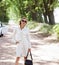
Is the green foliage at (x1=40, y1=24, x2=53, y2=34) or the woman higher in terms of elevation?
the woman

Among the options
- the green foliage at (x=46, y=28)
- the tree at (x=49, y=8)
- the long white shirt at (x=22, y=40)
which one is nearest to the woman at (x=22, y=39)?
the long white shirt at (x=22, y=40)

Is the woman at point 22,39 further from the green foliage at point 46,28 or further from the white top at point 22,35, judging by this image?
the green foliage at point 46,28

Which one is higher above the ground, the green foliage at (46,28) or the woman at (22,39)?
the woman at (22,39)

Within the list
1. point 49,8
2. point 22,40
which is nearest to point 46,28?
point 49,8

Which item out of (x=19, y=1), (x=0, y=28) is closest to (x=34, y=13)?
(x=19, y=1)

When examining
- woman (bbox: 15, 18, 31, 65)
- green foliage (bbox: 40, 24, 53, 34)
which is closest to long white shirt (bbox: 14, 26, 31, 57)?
woman (bbox: 15, 18, 31, 65)

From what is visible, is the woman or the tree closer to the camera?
the woman

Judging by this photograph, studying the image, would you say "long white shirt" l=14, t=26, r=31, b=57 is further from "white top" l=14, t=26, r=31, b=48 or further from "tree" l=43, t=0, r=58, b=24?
"tree" l=43, t=0, r=58, b=24

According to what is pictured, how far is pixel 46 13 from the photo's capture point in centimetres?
3484

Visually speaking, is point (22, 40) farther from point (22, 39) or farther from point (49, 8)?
point (49, 8)

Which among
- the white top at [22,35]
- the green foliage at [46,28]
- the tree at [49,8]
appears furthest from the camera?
the tree at [49,8]

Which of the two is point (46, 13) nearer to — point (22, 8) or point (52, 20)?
point (52, 20)

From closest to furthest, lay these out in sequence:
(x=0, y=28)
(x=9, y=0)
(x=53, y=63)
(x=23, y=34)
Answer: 1. (x=23, y=34)
2. (x=53, y=63)
3. (x=0, y=28)
4. (x=9, y=0)

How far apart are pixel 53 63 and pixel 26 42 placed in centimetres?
315
